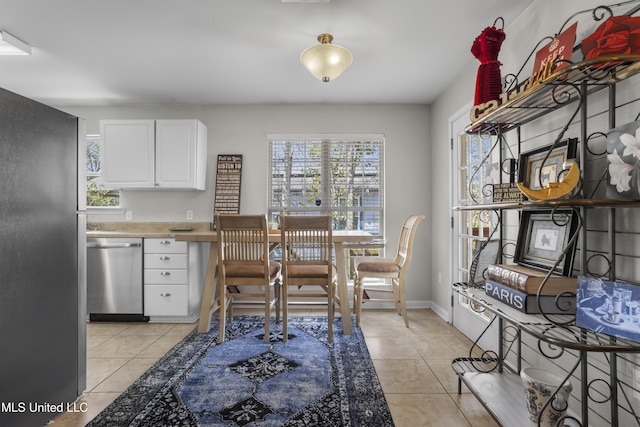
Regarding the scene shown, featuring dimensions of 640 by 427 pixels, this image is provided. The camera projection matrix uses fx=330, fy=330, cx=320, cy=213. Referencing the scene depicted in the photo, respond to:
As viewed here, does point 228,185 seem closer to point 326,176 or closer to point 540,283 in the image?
point 326,176

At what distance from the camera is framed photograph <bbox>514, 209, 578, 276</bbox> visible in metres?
1.44

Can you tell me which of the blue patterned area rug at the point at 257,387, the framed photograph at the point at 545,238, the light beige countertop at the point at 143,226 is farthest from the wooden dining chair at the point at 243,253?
the framed photograph at the point at 545,238

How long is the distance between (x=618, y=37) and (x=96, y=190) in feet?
15.5

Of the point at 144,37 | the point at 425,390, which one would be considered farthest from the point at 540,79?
the point at 144,37

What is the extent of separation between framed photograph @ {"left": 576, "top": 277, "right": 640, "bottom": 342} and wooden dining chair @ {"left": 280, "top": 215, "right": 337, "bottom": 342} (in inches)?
64.9

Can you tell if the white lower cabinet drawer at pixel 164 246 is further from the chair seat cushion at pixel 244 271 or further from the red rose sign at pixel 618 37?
the red rose sign at pixel 618 37

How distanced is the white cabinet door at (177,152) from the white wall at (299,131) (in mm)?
308

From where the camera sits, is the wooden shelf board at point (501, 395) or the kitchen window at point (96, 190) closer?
the wooden shelf board at point (501, 395)

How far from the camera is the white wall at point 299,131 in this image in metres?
3.83

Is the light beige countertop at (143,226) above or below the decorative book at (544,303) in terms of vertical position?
above

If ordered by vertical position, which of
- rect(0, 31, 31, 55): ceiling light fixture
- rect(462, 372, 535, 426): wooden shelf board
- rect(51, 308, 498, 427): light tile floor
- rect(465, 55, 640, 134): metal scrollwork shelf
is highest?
rect(0, 31, 31, 55): ceiling light fixture

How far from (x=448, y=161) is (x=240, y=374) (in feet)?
8.68

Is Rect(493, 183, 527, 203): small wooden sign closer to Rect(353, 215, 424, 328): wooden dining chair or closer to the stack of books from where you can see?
the stack of books

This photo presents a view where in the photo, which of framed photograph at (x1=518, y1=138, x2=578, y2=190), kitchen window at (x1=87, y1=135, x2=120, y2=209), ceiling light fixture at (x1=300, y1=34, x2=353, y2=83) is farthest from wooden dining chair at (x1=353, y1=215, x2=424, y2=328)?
kitchen window at (x1=87, y1=135, x2=120, y2=209)
